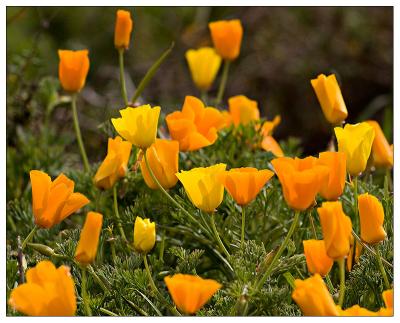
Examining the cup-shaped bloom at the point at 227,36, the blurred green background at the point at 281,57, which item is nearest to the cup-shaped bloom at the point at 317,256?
the cup-shaped bloom at the point at 227,36

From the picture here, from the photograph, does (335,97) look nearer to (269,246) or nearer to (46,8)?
(269,246)

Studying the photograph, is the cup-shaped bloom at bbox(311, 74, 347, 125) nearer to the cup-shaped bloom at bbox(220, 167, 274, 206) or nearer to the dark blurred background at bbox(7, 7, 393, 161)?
the cup-shaped bloom at bbox(220, 167, 274, 206)

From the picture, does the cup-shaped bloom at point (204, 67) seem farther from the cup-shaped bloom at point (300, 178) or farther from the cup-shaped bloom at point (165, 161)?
the cup-shaped bloom at point (300, 178)

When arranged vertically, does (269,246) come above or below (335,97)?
below

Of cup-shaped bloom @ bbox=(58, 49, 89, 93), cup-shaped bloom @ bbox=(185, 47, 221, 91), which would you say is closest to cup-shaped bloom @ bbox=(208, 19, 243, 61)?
cup-shaped bloom @ bbox=(185, 47, 221, 91)

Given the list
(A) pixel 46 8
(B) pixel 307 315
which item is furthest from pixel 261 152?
(A) pixel 46 8

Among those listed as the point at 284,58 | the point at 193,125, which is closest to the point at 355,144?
the point at 193,125

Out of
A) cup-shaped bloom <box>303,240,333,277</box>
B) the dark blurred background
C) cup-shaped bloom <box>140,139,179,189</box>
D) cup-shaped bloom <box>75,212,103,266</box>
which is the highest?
cup-shaped bloom <box>140,139,179,189</box>
